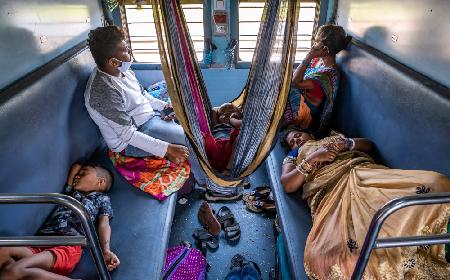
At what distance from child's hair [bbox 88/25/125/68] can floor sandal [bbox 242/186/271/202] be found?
5.16 ft

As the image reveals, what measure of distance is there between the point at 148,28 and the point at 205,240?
2250mm

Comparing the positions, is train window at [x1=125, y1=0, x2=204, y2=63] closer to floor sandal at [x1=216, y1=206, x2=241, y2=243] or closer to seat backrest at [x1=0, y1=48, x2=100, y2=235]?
seat backrest at [x1=0, y1=48, x2=100, y2=235]

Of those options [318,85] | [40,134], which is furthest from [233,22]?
[40,134]

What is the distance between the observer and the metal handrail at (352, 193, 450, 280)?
→ 0.98 metres

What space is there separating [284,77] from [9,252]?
1.53 meters

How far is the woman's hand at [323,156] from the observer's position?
80.7 inches

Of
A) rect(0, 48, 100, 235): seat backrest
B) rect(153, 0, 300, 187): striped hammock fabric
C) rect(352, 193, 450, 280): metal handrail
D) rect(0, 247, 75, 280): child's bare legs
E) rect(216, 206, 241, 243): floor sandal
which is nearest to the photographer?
rect(352, 193, 450, 280): metal handrail

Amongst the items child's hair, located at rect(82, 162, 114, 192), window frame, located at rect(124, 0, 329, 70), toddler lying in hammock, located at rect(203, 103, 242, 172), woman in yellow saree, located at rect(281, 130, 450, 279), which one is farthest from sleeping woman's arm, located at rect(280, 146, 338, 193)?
window frame, located at rect(124, 0, 329, 70)

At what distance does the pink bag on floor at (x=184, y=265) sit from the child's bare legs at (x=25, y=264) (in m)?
0.72

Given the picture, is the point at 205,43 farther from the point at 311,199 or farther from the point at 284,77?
the point at 311,199

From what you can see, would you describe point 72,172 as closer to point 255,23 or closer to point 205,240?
point 205,240

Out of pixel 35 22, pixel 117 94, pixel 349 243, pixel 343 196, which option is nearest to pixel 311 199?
pixel 343 196

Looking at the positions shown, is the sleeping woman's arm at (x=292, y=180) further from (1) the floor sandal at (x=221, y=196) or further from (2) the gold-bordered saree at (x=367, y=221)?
(1) the floor sandal at (x=221, y=196)

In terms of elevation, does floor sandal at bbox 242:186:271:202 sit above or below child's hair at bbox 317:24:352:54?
below
